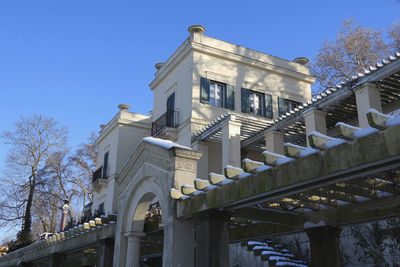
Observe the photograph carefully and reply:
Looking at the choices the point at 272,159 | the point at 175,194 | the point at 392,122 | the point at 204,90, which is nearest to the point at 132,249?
the point at 175,194

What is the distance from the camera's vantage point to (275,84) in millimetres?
20359

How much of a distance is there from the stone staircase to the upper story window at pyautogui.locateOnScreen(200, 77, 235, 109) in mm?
7327

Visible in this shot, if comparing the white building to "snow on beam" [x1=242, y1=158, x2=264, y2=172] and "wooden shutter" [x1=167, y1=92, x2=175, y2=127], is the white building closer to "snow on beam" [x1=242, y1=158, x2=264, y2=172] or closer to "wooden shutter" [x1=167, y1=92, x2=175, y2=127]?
"wooden shutter" [x1=167, y1=92, x2=175, y2=127]

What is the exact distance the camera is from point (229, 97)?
1873 centimetres

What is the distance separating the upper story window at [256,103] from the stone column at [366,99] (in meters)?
7.44

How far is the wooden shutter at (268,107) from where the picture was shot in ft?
63.5

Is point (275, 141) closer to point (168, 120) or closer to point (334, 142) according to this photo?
point (168, 120)

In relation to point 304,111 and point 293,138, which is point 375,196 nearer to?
point 304,111

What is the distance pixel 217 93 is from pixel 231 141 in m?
3.88

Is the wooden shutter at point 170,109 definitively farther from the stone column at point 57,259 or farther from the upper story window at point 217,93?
the stone column at point 57,259

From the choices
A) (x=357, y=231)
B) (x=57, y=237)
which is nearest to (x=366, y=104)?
(x=357, y=231)

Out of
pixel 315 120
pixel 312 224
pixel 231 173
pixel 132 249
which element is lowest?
pixel 132 249

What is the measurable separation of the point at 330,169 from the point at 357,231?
6682mm

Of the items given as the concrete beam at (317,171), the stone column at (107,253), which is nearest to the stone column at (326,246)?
the concrete beam at (317,171)
